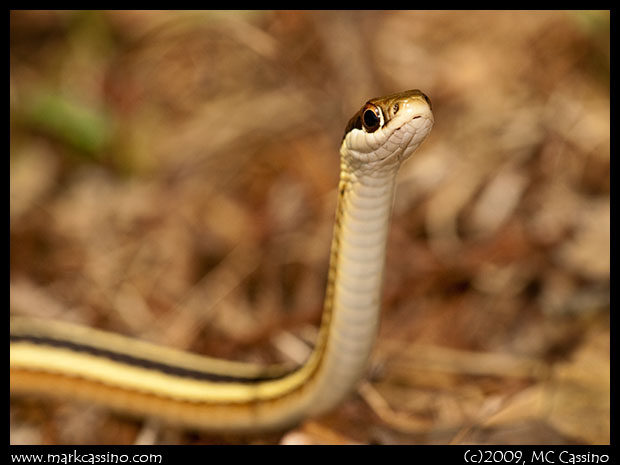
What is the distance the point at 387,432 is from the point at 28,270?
1787 mm

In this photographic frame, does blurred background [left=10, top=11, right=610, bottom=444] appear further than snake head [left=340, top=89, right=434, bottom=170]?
Yes

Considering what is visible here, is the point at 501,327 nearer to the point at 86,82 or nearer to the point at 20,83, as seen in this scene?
the point at 86,82

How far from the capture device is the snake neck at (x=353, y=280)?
5.29 feet

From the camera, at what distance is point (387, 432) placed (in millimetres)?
1919

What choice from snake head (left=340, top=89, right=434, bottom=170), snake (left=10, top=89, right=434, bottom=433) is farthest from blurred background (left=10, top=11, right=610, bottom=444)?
snake head (left=340, top=89, right=434, bottom=170)

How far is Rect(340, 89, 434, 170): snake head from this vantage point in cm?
152

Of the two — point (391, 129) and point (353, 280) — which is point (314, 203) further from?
point (391, 129)

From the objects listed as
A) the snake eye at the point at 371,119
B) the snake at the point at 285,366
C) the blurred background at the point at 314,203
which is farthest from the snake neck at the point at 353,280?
the blurred background at the point at 314,203

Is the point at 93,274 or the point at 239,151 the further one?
the point at 239,151

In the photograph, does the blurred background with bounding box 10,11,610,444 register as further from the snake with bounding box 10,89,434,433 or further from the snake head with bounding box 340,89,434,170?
the snake head with bounding box 340,89,434,170

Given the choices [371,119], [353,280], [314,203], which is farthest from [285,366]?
[314,203]
